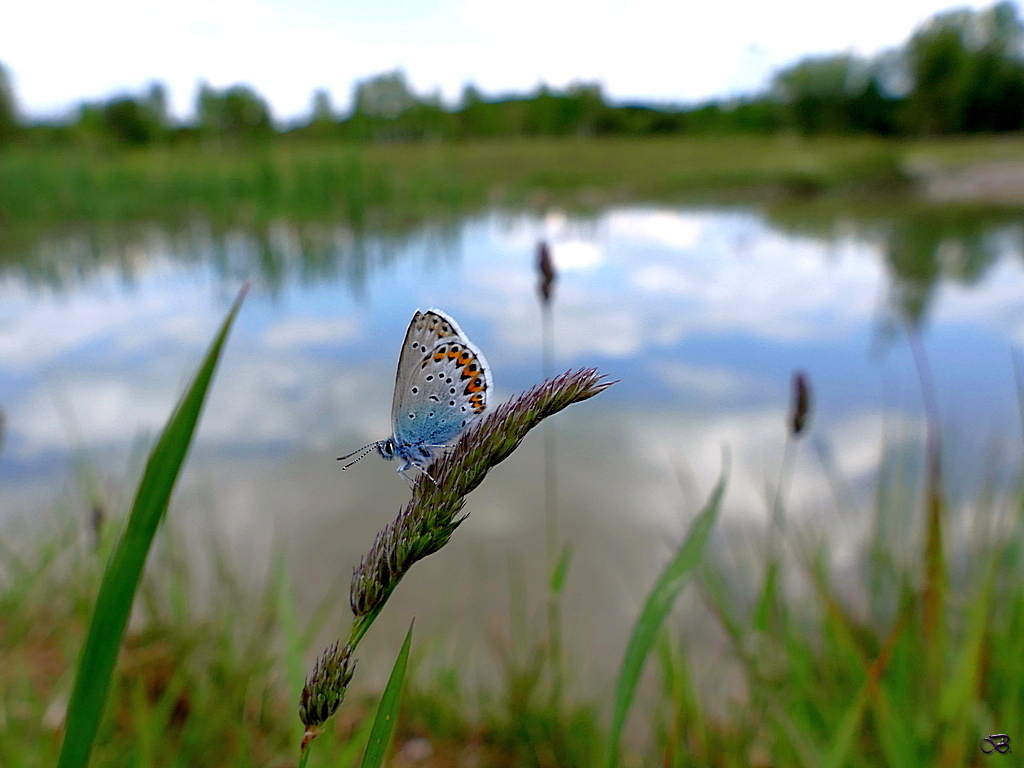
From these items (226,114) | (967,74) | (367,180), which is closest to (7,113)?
(226,114)

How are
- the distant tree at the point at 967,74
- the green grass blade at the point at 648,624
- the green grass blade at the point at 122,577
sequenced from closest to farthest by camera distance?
the green grass blade at the point at 122,577
the green grass blade at the point at 648,624
the distant tree at the point at 967,74

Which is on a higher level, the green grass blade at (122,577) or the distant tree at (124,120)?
the distant tree at (124,120)

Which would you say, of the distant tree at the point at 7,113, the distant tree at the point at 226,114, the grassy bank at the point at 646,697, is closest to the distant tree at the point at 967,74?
the grassy bank at the point at 646,697

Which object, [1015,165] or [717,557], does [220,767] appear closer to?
[717,557]

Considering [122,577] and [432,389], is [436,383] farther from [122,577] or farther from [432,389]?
[122,577]

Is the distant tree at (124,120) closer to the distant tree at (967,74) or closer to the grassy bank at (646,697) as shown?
the distant tree at (967,74)

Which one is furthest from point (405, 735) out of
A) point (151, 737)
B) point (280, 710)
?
point (151, 737)

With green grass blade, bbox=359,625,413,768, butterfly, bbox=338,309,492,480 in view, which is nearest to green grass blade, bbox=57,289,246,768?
green grass blade, bbox=359,625,413,768

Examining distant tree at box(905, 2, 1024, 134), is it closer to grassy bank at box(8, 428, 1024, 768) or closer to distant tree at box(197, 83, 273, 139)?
Answer: grassy bank at box(8, 428, 1024, 768)
